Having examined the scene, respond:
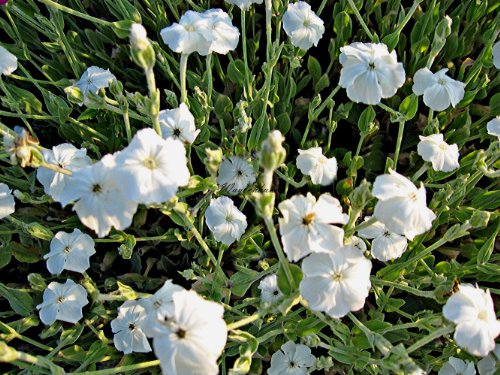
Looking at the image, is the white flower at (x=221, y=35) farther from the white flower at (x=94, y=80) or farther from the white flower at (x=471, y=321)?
the white flower at (x=471, y=321)

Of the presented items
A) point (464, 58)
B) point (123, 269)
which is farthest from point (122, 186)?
point (464, 58)

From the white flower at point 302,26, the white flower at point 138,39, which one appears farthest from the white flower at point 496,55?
the white flower at point 138,39

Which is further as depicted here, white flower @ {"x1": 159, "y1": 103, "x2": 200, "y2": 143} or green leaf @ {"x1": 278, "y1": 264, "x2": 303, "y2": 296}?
white flower @ {"x1": 159, "y1": 103, "x2": 200, "y2": 143}

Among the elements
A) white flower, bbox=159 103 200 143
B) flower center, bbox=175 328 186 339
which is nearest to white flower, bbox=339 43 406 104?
white flower, bbox=159 103 200 143

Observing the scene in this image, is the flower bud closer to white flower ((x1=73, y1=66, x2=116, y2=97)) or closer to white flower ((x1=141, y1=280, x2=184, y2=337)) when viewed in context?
white flower ((x1=141, y1=280, x2=184, y2=337))

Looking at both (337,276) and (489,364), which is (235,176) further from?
(489,364)

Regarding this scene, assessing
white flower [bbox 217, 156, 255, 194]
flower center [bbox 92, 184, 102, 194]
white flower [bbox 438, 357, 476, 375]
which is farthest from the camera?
white flower [bbox 217, 156, 255, 194]

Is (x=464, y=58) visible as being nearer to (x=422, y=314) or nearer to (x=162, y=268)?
(x=422, y=314)
